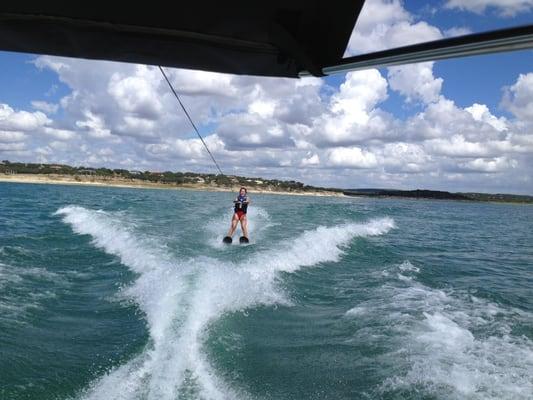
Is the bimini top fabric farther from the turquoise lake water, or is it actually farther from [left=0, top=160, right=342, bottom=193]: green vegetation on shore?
[left=0, top=160, right=342, bottom=193]: green vegetation on shore

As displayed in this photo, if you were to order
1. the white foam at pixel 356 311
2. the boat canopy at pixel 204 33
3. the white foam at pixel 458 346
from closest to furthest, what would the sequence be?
1. the boat canopy at pixel 204 33
2. the white foam at pixel 458 346
3. the white foam at pixel 356 311

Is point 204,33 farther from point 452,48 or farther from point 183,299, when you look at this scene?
point 183,299

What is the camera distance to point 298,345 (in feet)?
24.4

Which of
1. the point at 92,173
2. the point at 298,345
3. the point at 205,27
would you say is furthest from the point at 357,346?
the point at 92,173

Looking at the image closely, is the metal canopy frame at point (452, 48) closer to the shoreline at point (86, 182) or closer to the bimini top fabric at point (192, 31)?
the bimini top fabric at point (192, 31)

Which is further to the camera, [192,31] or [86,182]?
[86,182]

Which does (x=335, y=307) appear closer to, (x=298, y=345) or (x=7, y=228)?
(x=298, y=345)

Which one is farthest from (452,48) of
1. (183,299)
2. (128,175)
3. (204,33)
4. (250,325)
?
(128,175)

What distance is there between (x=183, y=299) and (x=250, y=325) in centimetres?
149

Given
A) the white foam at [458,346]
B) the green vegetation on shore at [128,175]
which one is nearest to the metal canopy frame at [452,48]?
the white foam at [458,346]

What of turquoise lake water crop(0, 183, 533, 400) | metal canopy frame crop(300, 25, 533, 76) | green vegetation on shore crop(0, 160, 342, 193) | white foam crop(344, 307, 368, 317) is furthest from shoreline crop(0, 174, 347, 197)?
metal canopy frame crop(300, 25, 533, 76)

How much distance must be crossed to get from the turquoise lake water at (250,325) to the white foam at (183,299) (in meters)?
0.03

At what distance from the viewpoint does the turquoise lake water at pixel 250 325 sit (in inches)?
236

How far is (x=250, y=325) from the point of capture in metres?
8.11
